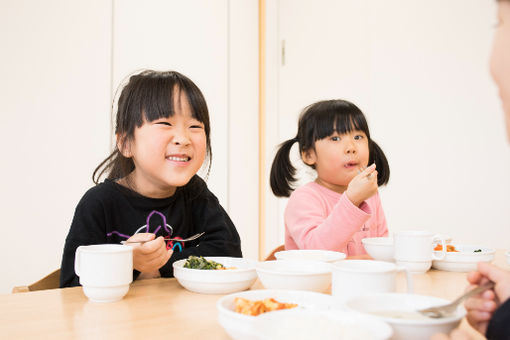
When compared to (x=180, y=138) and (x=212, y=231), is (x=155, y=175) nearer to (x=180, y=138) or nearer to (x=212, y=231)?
(x=180, y=138)

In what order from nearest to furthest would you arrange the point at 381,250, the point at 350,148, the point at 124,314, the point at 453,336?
the point at 453,336 < the point at 124,314 < the point at 381,250 < the point at 350,148

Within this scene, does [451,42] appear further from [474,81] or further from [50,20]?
[50,20]

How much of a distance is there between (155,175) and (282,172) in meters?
0.85

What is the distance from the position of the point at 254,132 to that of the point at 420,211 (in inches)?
61.7

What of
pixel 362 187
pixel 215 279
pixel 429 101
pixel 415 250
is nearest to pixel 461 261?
pixel 415 250

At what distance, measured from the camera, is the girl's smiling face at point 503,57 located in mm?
480

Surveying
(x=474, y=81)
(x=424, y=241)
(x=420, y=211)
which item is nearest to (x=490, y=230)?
(x=420, y=211)

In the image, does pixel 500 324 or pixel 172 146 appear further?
pixel 172 146

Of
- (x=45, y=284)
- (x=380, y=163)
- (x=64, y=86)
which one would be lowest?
(x=45, y=284)

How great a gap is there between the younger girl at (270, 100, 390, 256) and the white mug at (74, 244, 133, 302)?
2.53 ft

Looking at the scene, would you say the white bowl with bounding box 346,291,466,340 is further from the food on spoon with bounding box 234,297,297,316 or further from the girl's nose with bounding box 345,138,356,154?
the girl's nose with bounding box 345,138,356,154

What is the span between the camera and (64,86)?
8.21 feet

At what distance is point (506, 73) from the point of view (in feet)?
1.57

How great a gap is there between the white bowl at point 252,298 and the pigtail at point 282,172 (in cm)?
134
